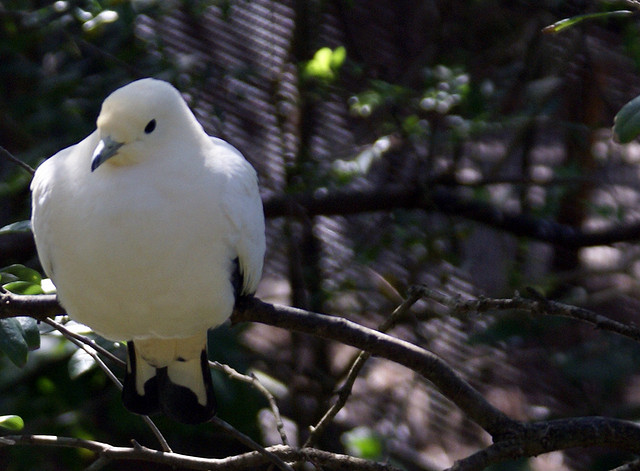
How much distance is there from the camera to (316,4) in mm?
2996

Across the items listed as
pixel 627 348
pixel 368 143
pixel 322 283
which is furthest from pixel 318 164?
pixel 627 348

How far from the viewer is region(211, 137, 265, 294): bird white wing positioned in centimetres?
144

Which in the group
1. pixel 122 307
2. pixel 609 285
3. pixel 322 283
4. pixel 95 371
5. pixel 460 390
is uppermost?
pixel 122 307

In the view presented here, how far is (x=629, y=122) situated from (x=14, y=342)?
3.30 ft

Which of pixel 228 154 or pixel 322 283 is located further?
pixel 322 283

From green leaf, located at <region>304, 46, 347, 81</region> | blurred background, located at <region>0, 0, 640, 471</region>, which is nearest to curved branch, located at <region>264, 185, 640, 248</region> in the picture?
blurred background, located at <region>0, 0, 640, 471</region>

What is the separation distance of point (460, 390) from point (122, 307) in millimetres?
578

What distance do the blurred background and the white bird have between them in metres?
0.99

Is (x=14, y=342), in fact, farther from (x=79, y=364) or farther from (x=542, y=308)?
(x=542, y=308)

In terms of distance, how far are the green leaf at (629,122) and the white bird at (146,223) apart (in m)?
0.61

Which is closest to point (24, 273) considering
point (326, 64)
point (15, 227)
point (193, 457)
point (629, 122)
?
point (15, 227)

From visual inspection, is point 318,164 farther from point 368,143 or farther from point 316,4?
point 316,4

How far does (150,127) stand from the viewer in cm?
141

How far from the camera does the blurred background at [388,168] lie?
8.59 feet
